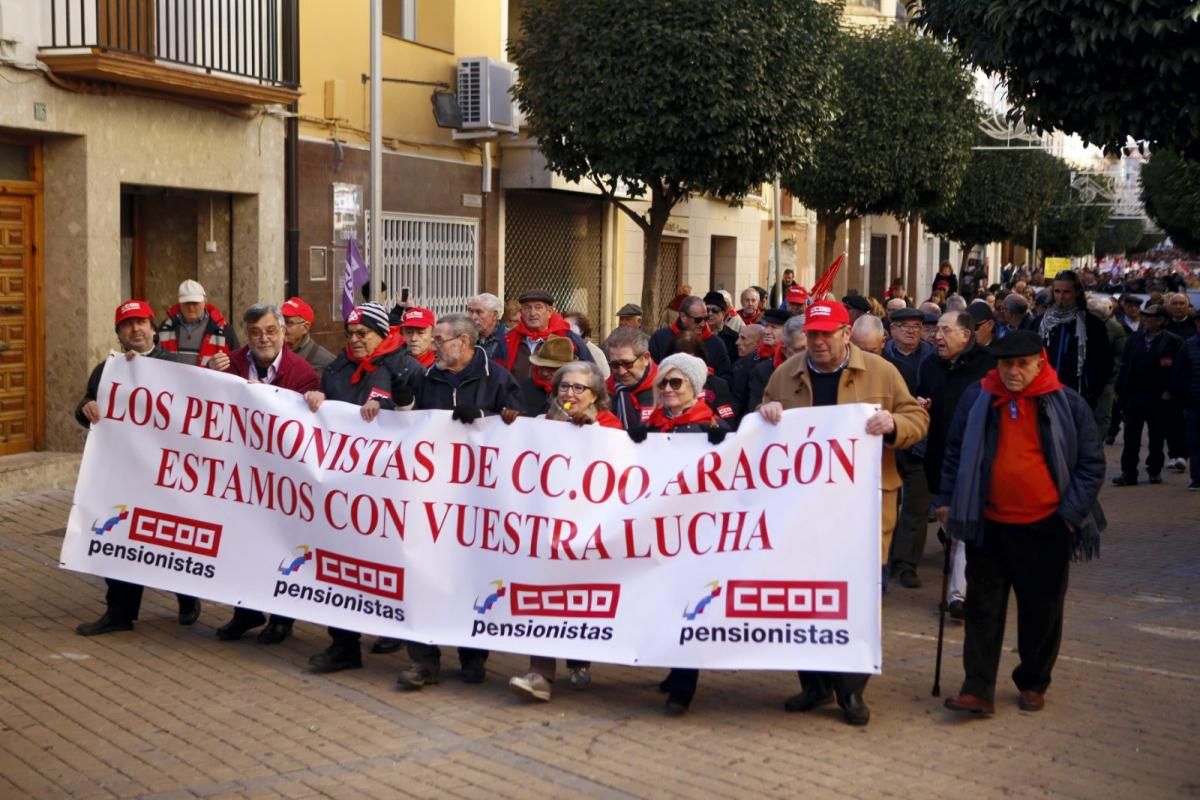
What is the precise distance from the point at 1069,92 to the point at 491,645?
5.92m

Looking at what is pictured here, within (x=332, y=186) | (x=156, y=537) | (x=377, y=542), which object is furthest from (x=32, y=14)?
(x=377, y=542)

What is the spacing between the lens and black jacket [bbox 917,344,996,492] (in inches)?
372

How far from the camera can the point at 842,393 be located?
7.13m

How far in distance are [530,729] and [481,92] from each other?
1456 cm

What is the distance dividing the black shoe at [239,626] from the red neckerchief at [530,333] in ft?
9.53

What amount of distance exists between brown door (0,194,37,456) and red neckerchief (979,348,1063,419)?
9520 millimetres

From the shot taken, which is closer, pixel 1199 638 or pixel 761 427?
pixel 761 427

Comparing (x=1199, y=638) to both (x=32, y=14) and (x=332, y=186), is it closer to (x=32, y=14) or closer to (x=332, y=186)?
(x=32, y=14)

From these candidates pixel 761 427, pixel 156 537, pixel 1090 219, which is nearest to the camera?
pixel 761 427

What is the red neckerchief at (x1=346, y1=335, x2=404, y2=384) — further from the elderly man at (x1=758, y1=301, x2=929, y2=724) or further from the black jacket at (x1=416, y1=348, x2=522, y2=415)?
the elderly man at (x1=758, y1=301, x2=929, y2=724)

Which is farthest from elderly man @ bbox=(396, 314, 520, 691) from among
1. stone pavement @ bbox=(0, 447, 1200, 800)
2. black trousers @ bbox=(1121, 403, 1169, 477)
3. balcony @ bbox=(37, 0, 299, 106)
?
black trousers @ bbox=(1121, 403, 1169, 477)

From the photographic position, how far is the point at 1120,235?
91625 millimetres

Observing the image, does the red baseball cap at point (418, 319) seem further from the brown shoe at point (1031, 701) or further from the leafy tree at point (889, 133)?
the leafy tree at point (889, 133)

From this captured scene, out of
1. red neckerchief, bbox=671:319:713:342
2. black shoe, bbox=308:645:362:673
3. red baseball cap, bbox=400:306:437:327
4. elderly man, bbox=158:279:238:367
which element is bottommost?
black shoe, bbox=308:645:362:673
